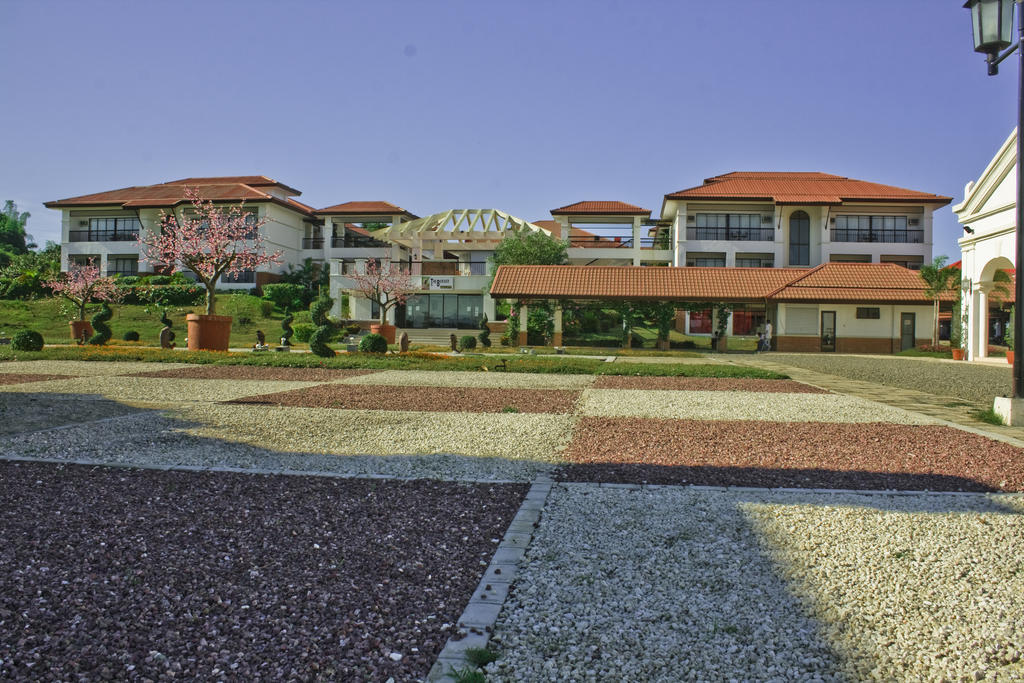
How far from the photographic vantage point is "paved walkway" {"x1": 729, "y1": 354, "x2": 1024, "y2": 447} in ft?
28.3

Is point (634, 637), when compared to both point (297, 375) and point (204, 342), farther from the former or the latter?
point (204, 342)

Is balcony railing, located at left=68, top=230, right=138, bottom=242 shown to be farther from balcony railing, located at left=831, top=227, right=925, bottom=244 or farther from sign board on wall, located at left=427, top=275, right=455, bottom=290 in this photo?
balcony railing, located at left=831, top=227, right=925, bottom=244

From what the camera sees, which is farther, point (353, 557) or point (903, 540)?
point (903, 540)

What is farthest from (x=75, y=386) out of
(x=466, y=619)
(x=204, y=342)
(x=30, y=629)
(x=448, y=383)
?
(x=466, y=619)

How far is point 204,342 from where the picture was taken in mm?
22469

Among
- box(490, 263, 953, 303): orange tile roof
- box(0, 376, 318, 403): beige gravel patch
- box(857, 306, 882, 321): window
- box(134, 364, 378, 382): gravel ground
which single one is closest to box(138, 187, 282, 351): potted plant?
box(134, 364, 378, 382): gravel ground

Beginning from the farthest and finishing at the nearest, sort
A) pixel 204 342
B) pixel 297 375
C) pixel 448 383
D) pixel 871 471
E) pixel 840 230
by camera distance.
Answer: pixel 840 230 → pixel 204 342 → pixel 297 375 → pixel 448 383 → pixel 871 471

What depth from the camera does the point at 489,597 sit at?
3326mm

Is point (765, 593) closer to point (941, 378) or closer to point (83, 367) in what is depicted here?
point (941, 378)

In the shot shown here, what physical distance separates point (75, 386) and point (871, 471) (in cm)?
1283

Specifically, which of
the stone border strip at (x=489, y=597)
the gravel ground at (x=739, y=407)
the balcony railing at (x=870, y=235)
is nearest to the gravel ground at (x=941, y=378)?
the gravel ground at (x=739, y=407)

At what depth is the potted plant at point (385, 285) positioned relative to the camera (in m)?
37.3

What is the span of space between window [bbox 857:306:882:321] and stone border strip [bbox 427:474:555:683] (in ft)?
108

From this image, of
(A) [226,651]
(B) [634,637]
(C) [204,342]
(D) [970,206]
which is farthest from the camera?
(D) [970,206]
